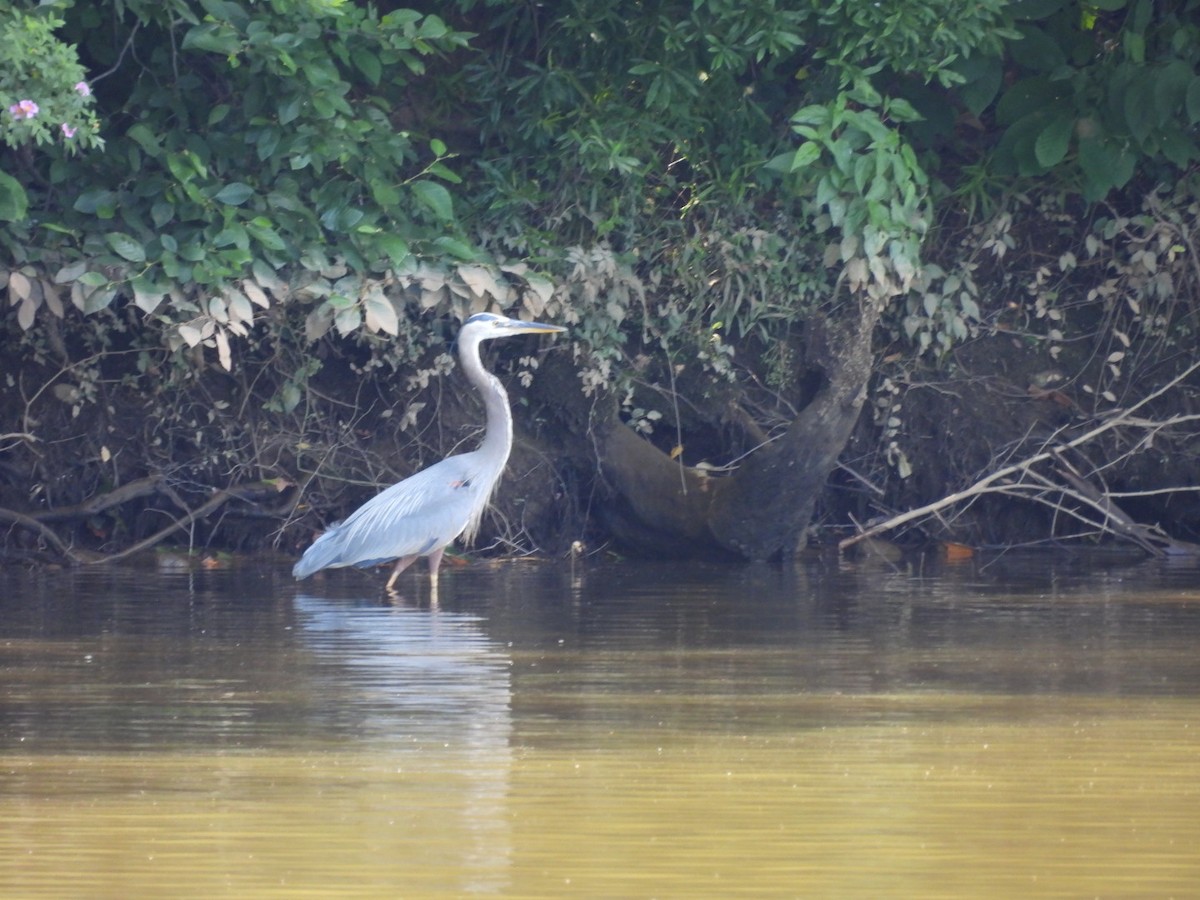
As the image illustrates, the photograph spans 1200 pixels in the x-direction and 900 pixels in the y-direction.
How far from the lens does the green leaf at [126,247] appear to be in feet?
27.6

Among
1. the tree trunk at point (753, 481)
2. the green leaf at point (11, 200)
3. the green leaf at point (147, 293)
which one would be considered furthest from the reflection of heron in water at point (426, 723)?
the tree trunk at point (753, 481)

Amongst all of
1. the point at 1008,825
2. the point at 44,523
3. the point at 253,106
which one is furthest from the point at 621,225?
the point at 1008,825

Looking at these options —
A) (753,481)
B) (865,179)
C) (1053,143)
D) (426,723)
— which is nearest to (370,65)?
(865,179)

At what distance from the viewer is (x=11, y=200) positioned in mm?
7910

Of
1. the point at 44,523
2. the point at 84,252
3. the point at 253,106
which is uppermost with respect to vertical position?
the point at 253,106

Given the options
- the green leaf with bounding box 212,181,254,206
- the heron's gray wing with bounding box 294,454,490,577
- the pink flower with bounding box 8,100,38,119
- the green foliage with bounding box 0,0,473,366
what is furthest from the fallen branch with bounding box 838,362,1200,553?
the pink flower with bounding box 8,100,38,119

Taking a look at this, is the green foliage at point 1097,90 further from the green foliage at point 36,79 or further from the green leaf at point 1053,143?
the green foliage at point 36,79

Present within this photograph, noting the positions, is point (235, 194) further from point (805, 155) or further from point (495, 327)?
point (805, 155)

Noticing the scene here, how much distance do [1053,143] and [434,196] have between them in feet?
9.77

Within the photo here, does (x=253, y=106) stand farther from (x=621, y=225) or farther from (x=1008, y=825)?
(x=1008, y=825)

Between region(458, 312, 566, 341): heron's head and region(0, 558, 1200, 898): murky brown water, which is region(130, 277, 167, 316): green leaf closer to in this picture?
region(0, 558, 1200, 898): murky brown water

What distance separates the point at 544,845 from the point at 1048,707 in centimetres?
194

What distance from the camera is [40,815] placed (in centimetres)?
372

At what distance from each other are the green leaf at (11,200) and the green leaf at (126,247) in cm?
56
